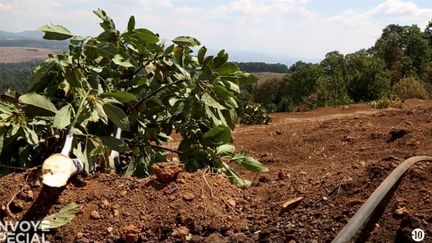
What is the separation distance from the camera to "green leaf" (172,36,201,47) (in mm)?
3320

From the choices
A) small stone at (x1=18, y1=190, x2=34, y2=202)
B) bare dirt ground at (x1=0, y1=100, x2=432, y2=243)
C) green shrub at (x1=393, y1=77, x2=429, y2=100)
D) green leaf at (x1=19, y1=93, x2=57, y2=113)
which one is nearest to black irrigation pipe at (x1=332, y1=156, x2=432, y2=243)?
bare dirt ground at (x1=0, y1=100, x2=432, y2=243)

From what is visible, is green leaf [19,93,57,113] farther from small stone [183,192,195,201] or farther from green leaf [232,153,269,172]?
green leaf [232,153,269,172]

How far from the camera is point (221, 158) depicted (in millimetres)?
3084

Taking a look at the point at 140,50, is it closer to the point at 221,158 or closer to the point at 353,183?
the point at 221,158

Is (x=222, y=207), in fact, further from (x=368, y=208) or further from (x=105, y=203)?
(x=368, y=208)

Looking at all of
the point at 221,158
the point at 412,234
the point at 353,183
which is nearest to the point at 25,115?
the point at 221,158

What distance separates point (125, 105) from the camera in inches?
131

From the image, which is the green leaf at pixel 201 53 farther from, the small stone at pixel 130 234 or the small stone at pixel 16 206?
the small stone at pixel 16 206

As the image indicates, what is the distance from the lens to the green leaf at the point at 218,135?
3.01m

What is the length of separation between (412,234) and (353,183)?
48cm

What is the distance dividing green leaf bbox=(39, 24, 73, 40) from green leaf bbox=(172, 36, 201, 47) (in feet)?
2.45

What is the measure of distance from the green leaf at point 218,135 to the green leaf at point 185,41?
69cm

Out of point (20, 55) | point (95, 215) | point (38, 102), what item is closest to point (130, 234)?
point (95, 215)

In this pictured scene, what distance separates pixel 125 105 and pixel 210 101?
691mm
